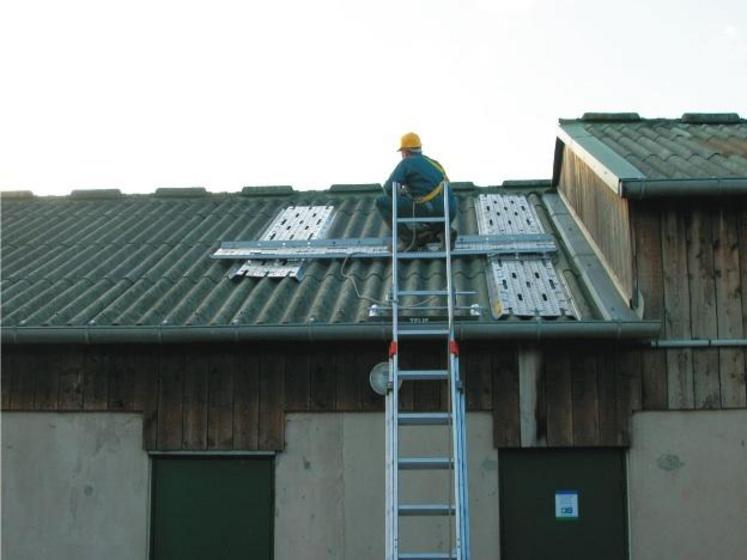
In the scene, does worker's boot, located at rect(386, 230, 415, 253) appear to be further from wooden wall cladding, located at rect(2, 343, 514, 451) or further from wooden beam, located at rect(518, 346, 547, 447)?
wooden beam, located at rect(518, 346, 547, 447)

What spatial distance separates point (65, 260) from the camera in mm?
11438

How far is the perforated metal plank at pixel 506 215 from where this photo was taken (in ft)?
37.0

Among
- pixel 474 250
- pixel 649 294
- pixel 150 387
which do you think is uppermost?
pixel 474 250

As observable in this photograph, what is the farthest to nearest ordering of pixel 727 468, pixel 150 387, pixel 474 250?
pixel 474 250 < pixel 150 387 < pixel 727 468

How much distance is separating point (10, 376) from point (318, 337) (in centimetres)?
299

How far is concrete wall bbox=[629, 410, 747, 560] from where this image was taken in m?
8.28

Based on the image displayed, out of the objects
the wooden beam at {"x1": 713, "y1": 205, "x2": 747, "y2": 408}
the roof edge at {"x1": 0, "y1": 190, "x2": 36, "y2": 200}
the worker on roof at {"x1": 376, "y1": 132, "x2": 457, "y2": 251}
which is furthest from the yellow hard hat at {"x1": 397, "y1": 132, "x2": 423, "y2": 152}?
the roof edge at {"x1": 0, "y1": 190, "x2": 36, "y2": 200}

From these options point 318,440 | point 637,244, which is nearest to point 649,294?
point 637,244

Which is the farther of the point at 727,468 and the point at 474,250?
the point at 474,250

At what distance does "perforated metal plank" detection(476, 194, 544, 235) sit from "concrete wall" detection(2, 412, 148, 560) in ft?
15.3

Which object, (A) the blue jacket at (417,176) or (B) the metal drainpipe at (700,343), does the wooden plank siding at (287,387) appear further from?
(A) the blue jacket at (417,176)

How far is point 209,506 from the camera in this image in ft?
29.0

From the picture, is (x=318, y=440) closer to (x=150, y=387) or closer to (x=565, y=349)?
(x=150, y=387)

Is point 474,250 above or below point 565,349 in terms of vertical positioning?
above
